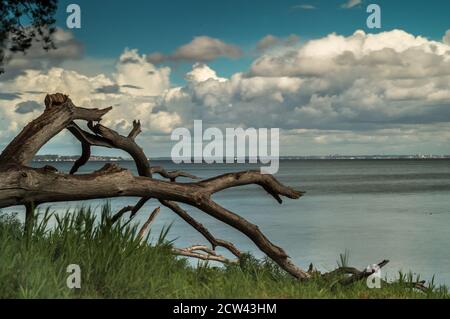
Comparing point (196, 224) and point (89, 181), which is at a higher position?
point (89, 181)

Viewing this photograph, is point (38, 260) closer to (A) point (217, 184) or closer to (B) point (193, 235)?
(A) point (217, 184)

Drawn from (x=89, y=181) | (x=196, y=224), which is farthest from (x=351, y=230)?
(x=89, y=181)

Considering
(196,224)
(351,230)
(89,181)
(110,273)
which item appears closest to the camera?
(110,273)

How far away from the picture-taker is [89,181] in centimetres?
860

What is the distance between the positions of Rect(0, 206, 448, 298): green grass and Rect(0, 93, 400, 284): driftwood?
1.15 ft

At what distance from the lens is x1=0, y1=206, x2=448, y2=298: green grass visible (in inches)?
292

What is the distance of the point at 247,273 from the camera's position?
9.56 m

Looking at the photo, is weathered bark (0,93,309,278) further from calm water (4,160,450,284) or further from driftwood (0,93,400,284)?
calm water (4,160,450,284)

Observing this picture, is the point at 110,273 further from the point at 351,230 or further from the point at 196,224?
the point at 351,230

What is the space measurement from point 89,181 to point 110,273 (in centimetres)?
135

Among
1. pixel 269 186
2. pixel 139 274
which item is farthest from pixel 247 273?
pixel 139 274

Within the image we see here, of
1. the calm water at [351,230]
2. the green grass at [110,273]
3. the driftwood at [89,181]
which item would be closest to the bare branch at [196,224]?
the driftwood at [89,181]

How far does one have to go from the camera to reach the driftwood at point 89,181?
27.4 ft

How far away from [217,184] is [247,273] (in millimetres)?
1454
